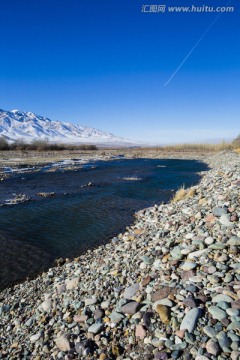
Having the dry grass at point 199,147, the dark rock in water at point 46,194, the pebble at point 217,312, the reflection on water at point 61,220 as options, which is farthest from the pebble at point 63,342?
the dry grass at point 199,147

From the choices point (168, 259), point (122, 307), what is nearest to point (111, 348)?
point (122, 307)

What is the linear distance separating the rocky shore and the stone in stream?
0.05 feet

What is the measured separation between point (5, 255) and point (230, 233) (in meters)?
8.20

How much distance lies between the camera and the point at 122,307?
532cm

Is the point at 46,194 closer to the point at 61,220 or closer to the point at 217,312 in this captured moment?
the point at 61,220

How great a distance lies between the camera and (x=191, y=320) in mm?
4469

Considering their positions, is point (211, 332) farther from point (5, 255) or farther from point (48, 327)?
point (5, 255)

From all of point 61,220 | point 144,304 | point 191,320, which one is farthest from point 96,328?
point 61,220

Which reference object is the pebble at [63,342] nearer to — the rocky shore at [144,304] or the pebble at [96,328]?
the rocky shore at [144,304]

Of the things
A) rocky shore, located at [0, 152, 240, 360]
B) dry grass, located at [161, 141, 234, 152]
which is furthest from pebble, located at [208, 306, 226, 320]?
dry grass, located at [161, 141, 234, 152]

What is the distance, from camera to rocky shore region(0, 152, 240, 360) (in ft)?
14.2

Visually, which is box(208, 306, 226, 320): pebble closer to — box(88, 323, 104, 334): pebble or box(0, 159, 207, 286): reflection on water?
box(88, 323, 104, 334): pebble

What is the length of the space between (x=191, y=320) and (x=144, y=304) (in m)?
1.04

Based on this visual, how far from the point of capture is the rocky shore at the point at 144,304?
4.33 meters
